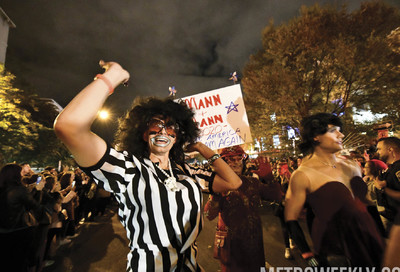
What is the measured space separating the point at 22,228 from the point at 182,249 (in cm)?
354

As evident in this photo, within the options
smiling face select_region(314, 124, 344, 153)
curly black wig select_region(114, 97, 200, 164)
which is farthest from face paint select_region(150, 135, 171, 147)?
smiling face select_region(314, 124, 344, 153)

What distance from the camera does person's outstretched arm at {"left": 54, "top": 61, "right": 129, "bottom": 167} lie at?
3.44 ft

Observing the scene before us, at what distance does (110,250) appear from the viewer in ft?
17.0

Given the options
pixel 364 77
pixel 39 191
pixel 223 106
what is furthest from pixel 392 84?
pixel 39 191

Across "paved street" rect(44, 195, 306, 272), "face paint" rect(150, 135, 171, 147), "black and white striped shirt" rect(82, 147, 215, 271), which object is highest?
"face paint" rect(150, 135, 171, 147)

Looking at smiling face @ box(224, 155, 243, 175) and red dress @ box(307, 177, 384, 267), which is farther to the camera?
smiling face @ box(224, 155, 243, 175)

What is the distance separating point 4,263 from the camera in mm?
3232

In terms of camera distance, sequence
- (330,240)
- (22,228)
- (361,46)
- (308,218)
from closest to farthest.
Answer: (330,240) < (308,218) < (22,228) < (361,46)

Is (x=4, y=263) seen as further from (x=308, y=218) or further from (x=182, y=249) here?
(x=308, y=218)

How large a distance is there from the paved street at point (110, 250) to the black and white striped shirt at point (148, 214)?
10.3 feet

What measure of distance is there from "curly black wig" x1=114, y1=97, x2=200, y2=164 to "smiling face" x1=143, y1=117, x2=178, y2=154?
A: 7 centimetres

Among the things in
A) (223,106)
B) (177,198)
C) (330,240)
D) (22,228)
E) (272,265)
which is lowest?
(272,265)

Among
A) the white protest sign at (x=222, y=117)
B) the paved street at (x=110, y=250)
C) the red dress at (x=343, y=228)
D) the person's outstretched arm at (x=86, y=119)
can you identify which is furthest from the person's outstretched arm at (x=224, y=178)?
the paved street at (x=110, y=250)

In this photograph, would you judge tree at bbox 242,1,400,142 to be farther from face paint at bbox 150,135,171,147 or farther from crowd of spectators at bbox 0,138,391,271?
face paint at bbox 150,135,171,147
